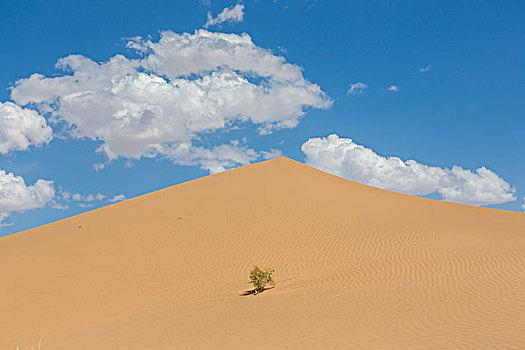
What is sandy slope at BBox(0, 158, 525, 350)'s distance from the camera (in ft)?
31.8

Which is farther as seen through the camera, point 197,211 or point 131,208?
point 131,208

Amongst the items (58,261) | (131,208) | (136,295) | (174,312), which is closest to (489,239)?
(174,312)

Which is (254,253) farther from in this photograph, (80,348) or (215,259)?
(80,348)

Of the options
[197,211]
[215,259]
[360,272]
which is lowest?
[360,272]

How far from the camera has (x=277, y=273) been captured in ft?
58.6

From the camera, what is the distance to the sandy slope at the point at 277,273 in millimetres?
9680

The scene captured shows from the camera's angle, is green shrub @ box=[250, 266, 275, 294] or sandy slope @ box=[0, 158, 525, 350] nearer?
sandy slope @ box=[0, 158, 525, 350]

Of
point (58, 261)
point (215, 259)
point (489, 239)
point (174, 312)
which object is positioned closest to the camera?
point (174, 312)

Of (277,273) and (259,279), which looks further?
(277,273)

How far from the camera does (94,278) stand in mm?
19938

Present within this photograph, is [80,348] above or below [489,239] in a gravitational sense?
below

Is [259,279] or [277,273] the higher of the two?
[277,273]

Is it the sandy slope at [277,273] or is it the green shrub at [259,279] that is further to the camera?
the green shrub at [259,279]

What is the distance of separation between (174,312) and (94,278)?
760 centimetres
